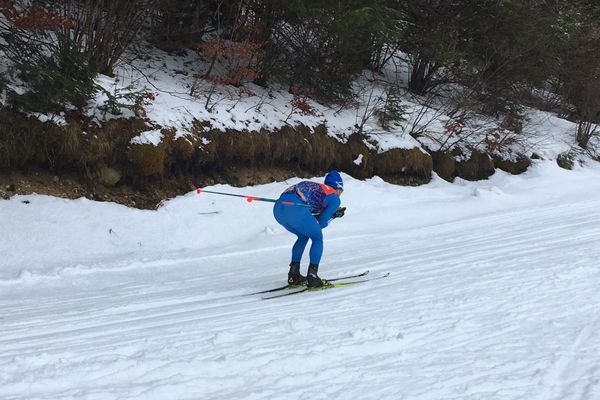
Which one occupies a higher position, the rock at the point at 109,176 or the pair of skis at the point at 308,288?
the pair of skis at the point at 308,288

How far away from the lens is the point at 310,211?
6977 millimetres

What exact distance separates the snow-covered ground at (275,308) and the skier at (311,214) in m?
0.56

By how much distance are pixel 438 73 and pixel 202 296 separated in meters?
16.2

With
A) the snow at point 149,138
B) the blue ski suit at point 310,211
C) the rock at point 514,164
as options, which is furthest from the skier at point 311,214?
the rock at point 514,164

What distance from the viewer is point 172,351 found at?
4051 mm

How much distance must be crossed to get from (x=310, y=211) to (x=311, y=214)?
0.07 meters

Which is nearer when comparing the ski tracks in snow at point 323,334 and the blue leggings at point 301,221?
the ski tracks in snow at point 323,334

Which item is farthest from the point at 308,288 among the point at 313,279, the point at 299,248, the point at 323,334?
the point at 323,334

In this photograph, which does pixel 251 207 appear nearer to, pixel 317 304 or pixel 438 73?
pixel 317 304

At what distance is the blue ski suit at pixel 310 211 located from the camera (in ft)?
22.4

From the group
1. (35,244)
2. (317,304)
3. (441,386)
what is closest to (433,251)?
(317,304)

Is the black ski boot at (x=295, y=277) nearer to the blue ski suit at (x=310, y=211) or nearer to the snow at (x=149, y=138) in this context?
the blue ski suit at (x=310, y=211)

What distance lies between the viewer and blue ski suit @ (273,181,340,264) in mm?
6840

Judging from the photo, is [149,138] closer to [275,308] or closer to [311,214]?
[311,214]
